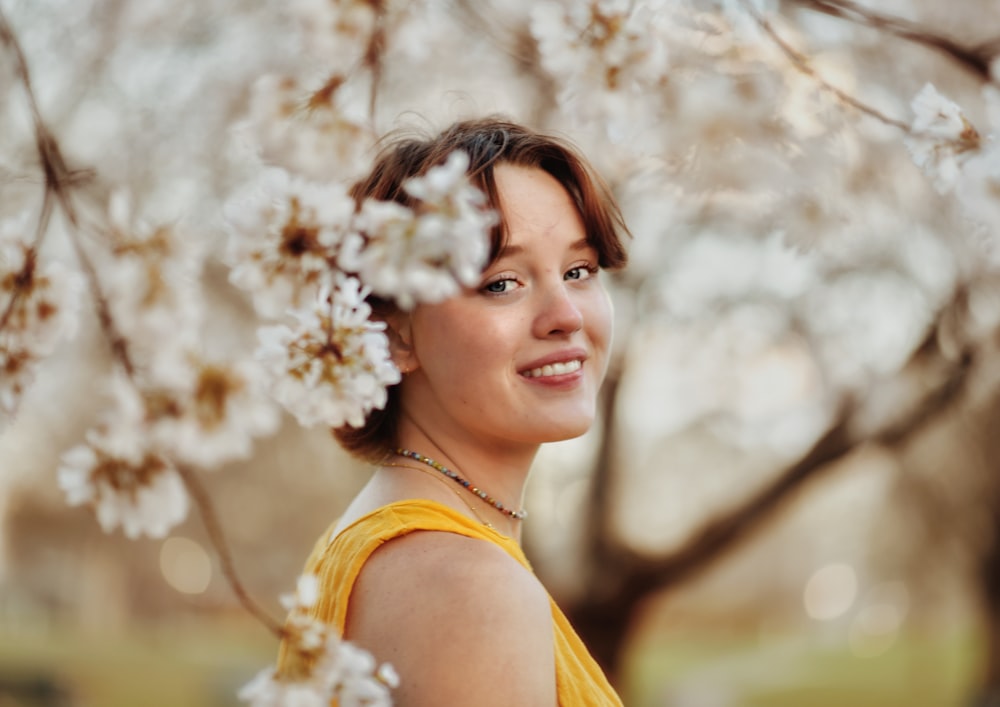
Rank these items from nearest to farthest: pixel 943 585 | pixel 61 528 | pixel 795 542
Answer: pixel 943 585 < pixel 61 528 < pixel 795 542

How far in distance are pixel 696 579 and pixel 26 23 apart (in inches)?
164

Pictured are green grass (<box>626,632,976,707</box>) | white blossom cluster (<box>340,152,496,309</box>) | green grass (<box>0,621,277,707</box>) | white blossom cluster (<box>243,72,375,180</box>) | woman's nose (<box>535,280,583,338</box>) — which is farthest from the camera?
green grass (<box>626,632,976,707</box>)

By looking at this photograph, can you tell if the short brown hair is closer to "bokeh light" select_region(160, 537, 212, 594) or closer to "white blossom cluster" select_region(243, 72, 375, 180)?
"white blossom cluster" select_region(243, 72, 375, 180)

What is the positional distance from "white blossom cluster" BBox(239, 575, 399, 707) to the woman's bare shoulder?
8 cm

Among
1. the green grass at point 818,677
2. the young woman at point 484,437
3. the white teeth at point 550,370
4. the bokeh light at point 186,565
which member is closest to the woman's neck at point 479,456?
the young woman at point 484,437

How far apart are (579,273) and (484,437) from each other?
231 millimetres

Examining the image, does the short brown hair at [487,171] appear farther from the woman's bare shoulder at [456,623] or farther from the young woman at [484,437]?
the woman's bare shoulder at [456,623]

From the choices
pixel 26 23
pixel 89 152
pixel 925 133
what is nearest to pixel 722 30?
pixel 925 133

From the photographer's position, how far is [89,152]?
4879 millimetres

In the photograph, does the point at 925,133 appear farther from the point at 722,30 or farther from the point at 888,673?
the point at 888,673

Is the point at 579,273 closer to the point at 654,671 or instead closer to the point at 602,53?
the point at 602,53

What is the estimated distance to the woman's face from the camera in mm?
1263

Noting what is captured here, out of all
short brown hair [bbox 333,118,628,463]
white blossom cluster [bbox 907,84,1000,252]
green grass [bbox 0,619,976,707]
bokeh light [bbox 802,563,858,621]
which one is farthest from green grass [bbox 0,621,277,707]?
bokeh light [bbox 802,563,858,621]

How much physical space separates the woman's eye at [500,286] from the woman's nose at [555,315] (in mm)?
38
